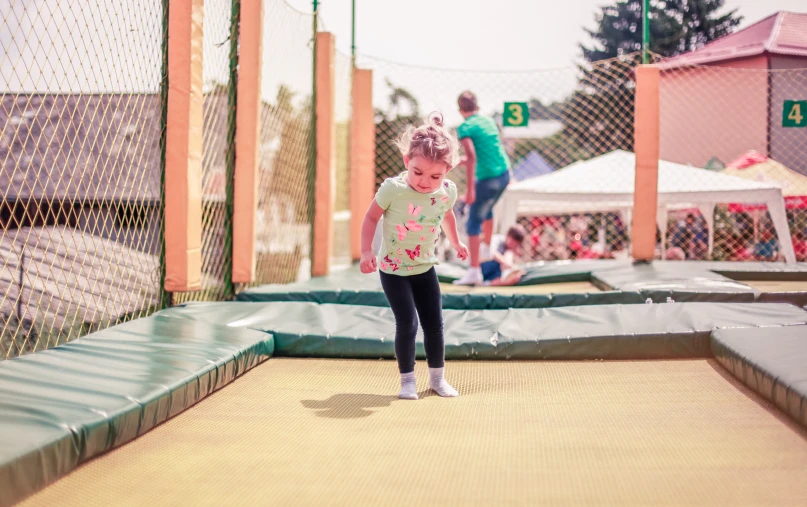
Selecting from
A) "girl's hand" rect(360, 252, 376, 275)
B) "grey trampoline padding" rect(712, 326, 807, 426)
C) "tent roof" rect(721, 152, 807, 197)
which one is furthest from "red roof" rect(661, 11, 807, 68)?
"girl's hand" rect(360, 252, 376, 275)

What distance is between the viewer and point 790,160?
8.23m

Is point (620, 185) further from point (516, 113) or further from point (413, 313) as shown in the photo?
point (413, 313)

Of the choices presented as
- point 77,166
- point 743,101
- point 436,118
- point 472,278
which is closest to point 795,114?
point 743,101

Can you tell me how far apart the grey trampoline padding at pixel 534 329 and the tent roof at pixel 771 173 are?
489 cm

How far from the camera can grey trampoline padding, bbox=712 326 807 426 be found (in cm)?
221

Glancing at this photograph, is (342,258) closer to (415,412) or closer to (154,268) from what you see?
(154,268)

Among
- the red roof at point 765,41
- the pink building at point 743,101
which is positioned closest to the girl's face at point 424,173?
the pink building at point 743,101

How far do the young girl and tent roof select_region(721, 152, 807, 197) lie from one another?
6.57 metres

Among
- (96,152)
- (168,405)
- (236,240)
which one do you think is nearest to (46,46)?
(96,152)

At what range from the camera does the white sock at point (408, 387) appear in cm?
260

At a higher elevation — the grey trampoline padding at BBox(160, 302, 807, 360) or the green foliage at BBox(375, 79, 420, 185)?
the green foliage at BBox(375, 79, 420, 185)

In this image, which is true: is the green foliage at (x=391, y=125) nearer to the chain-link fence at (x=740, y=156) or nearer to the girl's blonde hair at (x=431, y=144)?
the chain-link fence at (x=740, y=156)

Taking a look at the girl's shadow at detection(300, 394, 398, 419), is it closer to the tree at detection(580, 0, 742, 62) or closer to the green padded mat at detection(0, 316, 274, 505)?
the green padded mat at detection(0, 316, 274, 505)

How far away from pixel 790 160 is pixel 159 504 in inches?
320
